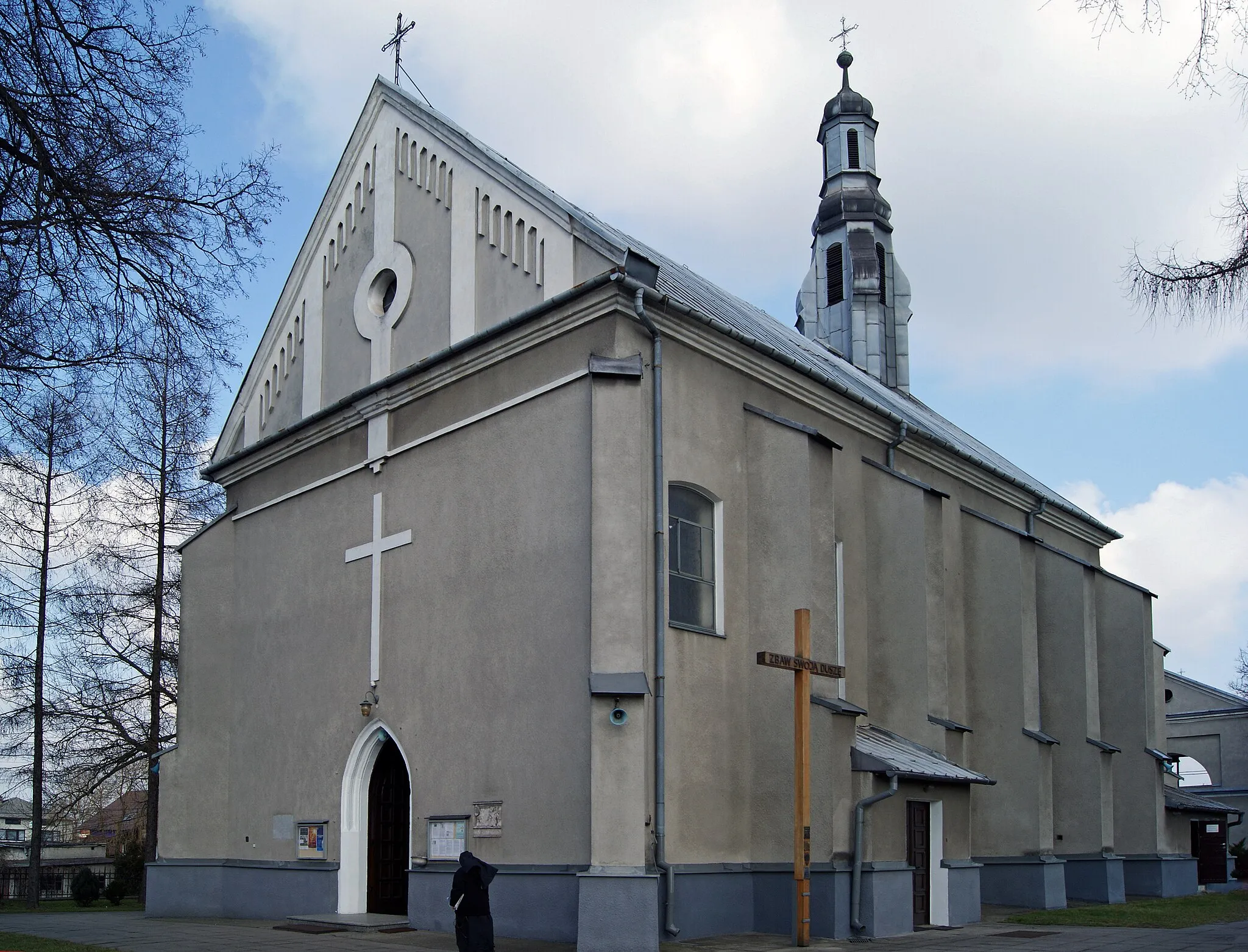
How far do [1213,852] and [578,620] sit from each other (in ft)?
78.0

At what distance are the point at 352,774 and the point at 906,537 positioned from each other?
9.59 metres

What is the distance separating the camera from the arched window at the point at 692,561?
54.2 ft

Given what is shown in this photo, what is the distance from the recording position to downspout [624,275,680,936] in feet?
49.1

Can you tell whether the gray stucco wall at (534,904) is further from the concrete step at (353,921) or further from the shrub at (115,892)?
the shrub at (115,892)

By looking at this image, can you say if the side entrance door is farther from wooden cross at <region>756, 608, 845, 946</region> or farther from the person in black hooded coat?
the person in black hooded coat

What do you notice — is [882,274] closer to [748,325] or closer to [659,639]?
[748,325]

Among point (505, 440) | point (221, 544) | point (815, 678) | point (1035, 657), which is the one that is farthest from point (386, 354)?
point (1035, 657)

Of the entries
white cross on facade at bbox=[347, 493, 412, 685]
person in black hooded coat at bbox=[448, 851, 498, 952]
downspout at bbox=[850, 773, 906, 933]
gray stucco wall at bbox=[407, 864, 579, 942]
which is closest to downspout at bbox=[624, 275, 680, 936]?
gray stucco wall at bbox=[407, 864, 579, 942]

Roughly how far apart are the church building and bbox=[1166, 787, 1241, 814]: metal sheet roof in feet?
7.80

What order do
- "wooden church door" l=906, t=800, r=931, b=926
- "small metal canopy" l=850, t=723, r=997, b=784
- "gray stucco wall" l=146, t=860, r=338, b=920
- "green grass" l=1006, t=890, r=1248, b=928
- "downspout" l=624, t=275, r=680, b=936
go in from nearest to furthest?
1. "downspout" l=624, t=275, r=680, b=936
2. "small metal canopy" l=850, t=723, r=997, b=784
3. "wooden church door" l=906, t=800, r=931, b=926
4. "green grass" l=1006, t=890, r=1248, b=928
5. "gray stucco wall" l=146, t=860, r=338, b=920

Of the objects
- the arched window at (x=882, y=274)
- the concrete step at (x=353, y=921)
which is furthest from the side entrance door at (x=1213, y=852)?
the concrete step at (x=353, y=921)

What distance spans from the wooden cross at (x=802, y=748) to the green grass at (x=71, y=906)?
1500 cm

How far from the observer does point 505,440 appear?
17203mm

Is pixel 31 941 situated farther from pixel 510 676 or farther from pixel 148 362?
pixel 148 362
